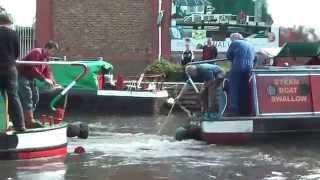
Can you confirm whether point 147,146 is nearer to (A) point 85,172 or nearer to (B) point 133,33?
(A) point 85,172

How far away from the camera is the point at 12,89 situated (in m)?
10.1

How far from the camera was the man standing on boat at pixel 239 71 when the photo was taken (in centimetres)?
1328

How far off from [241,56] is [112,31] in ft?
59.8

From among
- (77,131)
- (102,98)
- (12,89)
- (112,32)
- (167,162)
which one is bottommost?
(167,162)

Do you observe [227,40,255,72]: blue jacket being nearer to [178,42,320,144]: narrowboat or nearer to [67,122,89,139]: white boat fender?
[178,42,320,144]: narrowboat

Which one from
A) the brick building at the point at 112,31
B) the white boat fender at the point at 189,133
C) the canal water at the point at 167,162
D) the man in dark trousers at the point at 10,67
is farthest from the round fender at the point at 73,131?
the brick building at the point at 112,31

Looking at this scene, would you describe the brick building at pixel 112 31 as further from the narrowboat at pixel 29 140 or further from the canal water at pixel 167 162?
the narrowboat at pixel 29 140

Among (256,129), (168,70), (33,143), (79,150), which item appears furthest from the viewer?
(168,70)

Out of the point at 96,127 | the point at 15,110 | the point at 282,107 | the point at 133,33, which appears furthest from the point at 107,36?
the point at 15,110

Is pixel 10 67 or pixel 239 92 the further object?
pixel 239 92

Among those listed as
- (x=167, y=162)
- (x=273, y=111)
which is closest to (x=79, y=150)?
(x=167, y=162)

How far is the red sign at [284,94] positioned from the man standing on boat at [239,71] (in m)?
0.27

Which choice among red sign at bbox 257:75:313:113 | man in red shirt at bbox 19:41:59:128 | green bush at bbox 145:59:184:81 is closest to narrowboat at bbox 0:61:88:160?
man in red shirt at bbox 19:41:59:128

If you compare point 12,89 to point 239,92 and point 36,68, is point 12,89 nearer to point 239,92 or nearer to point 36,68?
point 36,68
